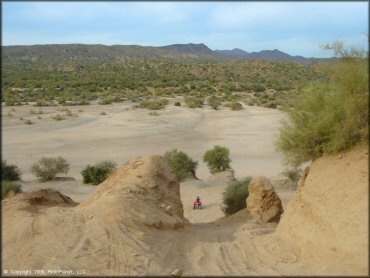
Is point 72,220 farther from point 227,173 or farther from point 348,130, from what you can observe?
point 227,173

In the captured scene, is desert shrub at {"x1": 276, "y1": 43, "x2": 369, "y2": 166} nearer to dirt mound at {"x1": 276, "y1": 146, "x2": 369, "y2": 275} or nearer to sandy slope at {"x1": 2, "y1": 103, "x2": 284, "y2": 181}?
dirt mound at {"x1": 276, "y1": 146, "x2": 369, "y2": 275}

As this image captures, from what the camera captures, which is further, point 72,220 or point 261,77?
point 261,77

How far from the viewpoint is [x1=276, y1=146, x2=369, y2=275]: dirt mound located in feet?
25.0

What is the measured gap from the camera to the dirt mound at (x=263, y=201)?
1358 centimetres

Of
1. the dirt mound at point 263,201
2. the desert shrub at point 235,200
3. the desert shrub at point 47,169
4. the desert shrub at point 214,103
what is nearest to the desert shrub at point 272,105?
the desert shrub at point 214,103

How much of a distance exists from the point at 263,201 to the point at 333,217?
209 inches

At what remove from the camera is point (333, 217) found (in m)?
8.44

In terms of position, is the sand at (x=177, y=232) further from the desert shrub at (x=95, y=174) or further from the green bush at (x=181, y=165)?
the desert shrub at (x=95, y=174)

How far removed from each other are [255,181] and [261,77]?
71.0 meters

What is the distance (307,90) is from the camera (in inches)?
428

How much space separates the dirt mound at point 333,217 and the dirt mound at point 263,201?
294cm

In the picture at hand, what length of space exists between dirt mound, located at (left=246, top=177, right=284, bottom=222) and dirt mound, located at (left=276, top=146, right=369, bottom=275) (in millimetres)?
2939

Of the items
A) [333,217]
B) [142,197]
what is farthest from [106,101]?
[333,217]

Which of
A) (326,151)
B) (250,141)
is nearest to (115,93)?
(250,141)
